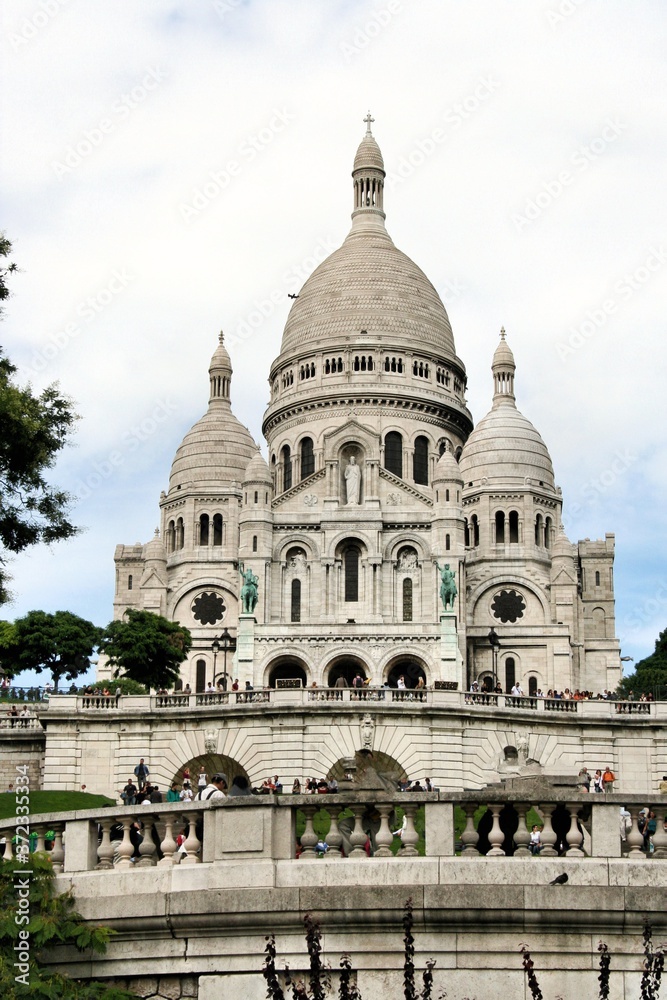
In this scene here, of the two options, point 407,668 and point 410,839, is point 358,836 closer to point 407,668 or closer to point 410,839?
point 410,839

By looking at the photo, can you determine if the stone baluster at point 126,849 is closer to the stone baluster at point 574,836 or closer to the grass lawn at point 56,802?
the stone baluster at point 574,836

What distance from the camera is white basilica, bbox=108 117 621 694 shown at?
8062cm

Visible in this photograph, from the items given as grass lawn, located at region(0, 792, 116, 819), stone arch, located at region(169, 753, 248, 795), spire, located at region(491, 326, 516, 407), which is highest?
spire, located at region(491, 326, 516, 407)

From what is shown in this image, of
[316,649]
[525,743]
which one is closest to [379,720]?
[525,743]

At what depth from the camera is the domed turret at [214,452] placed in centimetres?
9604

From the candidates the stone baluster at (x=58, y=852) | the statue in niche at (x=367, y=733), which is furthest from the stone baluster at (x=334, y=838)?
the statue in niche at (x=367, y=733)

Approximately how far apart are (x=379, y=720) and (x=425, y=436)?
5666 centimetres

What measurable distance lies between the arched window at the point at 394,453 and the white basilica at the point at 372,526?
111mm

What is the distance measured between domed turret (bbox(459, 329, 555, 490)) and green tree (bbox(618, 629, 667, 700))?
417 inches

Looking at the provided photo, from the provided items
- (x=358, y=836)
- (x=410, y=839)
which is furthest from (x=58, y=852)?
(x=410, y=839)

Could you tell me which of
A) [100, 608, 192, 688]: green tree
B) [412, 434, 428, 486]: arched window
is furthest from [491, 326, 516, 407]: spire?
[100, 608, 192, 688]: green tree

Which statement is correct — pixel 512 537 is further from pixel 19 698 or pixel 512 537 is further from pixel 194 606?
pixel 19 698

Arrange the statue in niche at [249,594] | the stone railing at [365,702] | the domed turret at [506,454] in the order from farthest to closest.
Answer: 1. the domed turret at [506,454]
2. the statue in niche at [249,594]
3. the stone railing at [365,702]

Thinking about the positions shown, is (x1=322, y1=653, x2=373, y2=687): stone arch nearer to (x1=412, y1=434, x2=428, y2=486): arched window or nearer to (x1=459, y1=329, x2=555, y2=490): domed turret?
(x1=459, y1=329, x2=555, y2=490): domed turret
